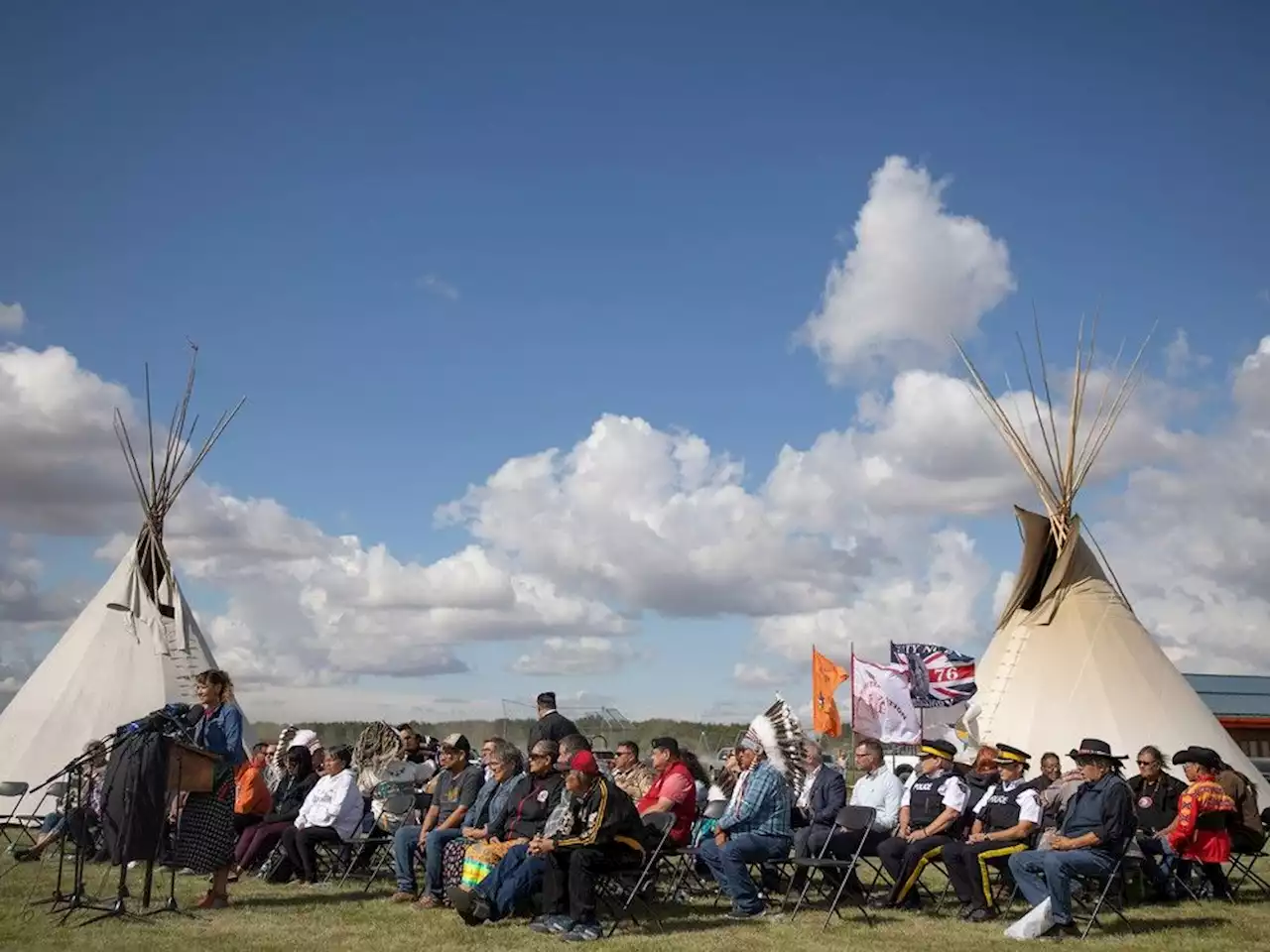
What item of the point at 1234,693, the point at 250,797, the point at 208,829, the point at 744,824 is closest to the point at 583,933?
the point at 744,824

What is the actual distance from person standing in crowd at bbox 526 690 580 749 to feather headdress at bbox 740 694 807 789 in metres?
1.64

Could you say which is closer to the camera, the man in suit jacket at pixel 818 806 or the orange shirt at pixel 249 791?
the man in suit jacket at pixel 818 806

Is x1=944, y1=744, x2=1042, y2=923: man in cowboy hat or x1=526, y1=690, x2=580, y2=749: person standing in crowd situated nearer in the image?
x1=944, y1=744, x2=1042, y2=923: man in cowboy hat

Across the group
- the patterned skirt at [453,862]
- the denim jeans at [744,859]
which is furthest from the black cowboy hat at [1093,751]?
the patterned skirt at [453,862]

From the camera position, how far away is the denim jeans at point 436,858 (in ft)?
31.2

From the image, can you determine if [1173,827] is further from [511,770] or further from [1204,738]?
[1204,738]

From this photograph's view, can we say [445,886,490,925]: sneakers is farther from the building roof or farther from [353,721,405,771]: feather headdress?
the building roof

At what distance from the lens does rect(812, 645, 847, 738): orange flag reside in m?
21.2

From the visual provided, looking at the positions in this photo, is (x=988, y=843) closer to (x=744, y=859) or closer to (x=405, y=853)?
(x=744, y=859)

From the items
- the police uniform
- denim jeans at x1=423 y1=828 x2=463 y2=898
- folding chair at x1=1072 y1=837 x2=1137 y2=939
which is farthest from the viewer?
denim jeans at x1=423 y1=828 x2=463 y2=898

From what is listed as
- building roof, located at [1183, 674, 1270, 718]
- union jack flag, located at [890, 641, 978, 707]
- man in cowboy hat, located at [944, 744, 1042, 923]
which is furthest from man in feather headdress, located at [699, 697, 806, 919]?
building roof, located at [1183, 674, 1270, 718]

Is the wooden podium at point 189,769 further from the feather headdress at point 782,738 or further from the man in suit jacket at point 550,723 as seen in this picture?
the feather headdress at point 782,738

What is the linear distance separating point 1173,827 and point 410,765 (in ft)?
22.7

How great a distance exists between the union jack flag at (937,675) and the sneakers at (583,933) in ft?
31.3
